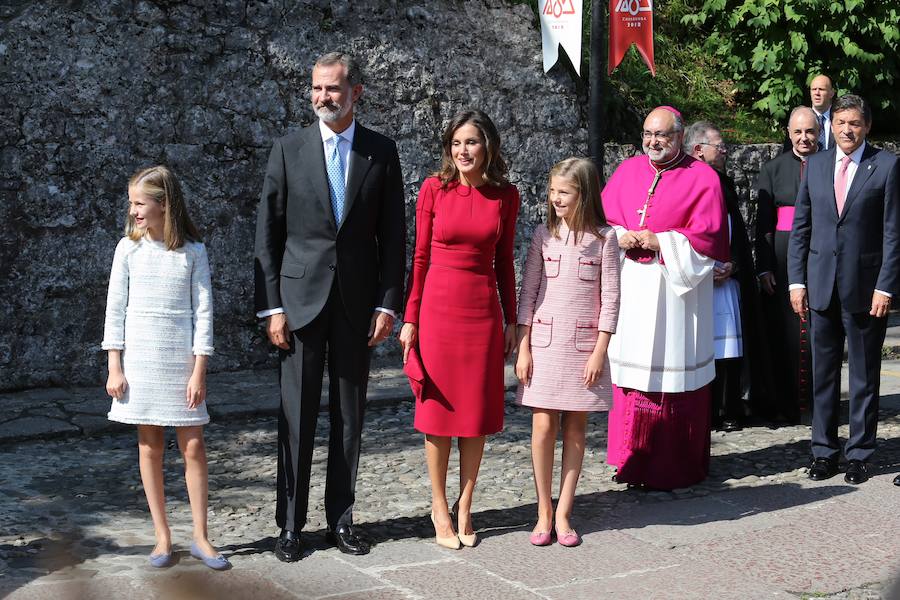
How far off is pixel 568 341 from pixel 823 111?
4.00 meters

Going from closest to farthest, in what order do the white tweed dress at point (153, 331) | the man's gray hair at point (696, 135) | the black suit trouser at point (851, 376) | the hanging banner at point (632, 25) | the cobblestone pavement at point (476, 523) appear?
1. the cobblestone pavement at point (476, 523)
2. the white tweed dress at point (153, 331)
3. the black suit trouser at point (851, 376)
4. the man's gray hair at point (696, 135)
5. the hanging banner at point (632, 25)

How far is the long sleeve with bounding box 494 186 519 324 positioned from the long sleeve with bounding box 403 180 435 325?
0.31 m

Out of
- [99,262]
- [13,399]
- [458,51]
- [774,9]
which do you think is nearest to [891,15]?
[774,9]

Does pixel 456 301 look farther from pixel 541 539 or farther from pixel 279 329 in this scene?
pixel 541 539

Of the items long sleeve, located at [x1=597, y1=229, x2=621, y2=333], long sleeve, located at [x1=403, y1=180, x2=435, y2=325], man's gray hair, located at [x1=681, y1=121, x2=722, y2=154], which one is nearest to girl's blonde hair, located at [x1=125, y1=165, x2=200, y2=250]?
long sleeve, located at [x1=403, y1=180, x2=435, y2=325]

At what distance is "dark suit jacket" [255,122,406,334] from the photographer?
5.36 metres

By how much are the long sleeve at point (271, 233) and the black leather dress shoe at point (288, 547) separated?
0.93 metres

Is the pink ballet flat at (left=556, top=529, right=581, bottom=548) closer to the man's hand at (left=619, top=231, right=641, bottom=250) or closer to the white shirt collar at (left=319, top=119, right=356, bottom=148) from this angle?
the man's hand at (left=619, top=231, right=641, bottom=250)

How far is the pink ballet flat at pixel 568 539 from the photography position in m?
5.58

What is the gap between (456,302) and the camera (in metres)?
5.54

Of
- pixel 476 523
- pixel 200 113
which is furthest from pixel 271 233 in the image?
pixel 200 113

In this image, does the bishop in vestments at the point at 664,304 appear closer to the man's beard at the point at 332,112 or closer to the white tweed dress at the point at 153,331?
the man's beard at the point at 332,112

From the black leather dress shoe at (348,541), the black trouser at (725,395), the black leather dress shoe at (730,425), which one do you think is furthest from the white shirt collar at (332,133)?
the black leather dress shoe at (730,425)

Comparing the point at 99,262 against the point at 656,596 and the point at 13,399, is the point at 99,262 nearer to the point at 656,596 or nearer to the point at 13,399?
the point at 13,399
